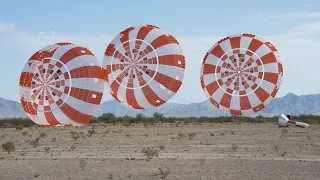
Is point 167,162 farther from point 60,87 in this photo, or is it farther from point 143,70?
point 143,70

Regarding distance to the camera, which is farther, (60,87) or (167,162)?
(60,87)

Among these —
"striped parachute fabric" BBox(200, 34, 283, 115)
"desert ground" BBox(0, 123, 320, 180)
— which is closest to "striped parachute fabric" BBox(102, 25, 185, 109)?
"desert ground" BBox(0, 123, 320, 180)

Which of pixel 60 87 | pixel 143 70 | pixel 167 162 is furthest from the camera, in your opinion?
pixel 143 70

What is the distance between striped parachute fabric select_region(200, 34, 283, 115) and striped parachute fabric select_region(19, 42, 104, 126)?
943cm

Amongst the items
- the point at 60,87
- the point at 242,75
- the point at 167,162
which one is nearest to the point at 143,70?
the point at 60,87

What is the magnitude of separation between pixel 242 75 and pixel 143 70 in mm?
7746

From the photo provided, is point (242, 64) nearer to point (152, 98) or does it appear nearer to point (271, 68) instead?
point (271, 68)

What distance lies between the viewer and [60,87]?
30.5 m

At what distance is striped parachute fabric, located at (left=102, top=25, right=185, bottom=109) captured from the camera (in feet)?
107

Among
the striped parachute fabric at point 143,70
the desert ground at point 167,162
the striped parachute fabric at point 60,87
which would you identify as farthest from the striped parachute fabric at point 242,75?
the striped parachute fabric at point 60,87

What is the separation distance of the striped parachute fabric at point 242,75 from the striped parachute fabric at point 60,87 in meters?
9.43

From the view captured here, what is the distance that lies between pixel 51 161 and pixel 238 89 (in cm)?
1836

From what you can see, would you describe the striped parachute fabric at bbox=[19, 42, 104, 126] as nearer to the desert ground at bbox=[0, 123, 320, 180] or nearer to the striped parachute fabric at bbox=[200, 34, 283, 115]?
the desert ground at bbox=[0, 123, 320, 180]

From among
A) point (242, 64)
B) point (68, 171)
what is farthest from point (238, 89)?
point (68, 171)
